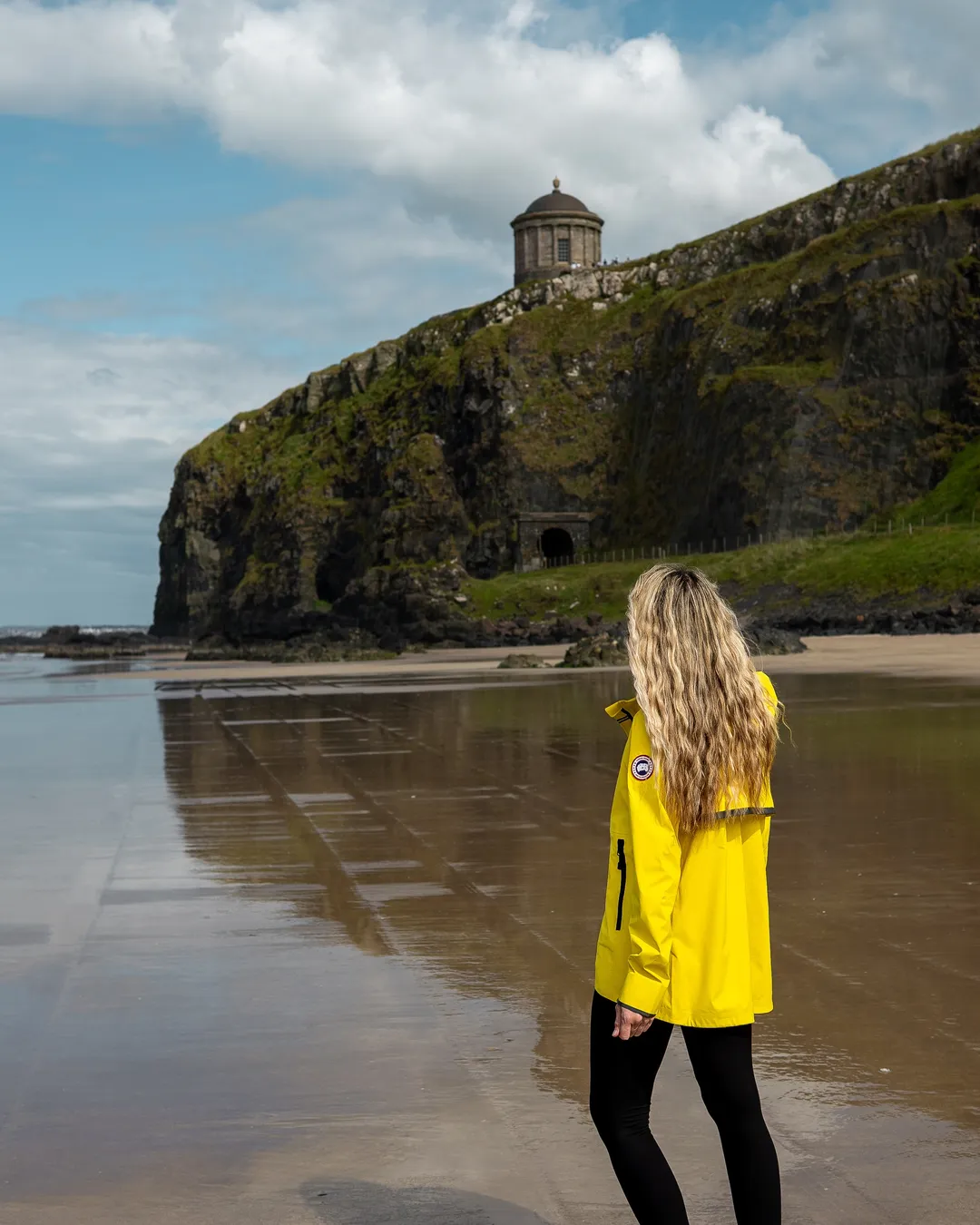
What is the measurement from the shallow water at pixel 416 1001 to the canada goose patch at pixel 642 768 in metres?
1.43

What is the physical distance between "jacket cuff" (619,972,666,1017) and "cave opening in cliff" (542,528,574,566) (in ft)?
324

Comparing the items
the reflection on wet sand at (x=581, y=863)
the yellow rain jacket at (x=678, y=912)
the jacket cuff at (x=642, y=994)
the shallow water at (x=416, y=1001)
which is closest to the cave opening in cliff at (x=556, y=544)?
the reflection on wet sand at (x=581, y=863)

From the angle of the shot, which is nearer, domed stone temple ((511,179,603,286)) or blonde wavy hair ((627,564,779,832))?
blonde wavy hair ((627,564,779,832))

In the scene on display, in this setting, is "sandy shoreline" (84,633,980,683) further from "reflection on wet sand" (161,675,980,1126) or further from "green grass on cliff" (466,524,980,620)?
"reflection on wet sand" (161,675,980,1126)

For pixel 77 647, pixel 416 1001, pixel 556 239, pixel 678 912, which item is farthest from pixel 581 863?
pixel 556 239

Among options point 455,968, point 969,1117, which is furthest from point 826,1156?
point 455,968

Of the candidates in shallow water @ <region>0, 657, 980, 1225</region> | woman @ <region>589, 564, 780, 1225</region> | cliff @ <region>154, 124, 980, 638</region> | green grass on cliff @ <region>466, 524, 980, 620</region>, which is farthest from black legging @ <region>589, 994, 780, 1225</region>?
cliff @ <region>154, 124, 980, 638</region>

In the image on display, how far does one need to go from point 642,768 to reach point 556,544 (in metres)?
100

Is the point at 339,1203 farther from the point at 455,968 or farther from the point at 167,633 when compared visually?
the point at 167,633

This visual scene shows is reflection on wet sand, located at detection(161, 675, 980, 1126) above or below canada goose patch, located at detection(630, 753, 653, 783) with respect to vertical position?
below

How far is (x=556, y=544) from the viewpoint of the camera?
340ft

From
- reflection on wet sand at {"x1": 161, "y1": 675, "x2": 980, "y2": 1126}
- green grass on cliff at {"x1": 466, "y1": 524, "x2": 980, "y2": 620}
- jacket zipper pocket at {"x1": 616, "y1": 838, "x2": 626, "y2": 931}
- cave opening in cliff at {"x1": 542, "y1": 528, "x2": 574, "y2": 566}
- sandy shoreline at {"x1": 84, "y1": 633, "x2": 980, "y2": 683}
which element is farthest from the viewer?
cave opening in cliff at {"x1": 542, "y1": 528, "x2": 574, "y2": 566}

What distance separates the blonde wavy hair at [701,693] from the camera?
3.67 metres

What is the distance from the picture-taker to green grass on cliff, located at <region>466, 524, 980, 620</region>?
60438 millimetres
